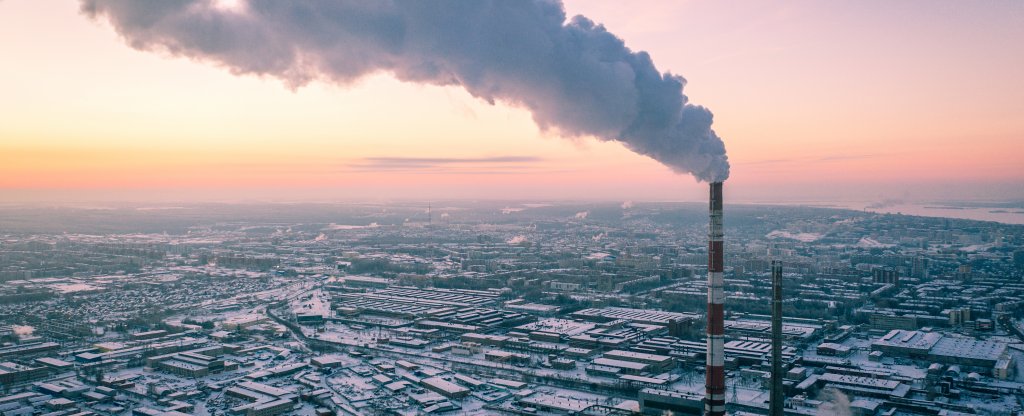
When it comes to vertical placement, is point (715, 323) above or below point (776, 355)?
above

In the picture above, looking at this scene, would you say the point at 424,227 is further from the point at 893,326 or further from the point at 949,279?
the point at 893,326

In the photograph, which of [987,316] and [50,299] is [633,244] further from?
[50,299]

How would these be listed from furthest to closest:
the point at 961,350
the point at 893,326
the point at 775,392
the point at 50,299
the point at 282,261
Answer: the point at 282,261, the point at 50,299, the point at 893,326, the point at 961,350, the point at 775,392

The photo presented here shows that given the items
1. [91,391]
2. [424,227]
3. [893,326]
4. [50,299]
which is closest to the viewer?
[91,391]

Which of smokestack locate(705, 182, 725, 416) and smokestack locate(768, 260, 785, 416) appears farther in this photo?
smokestack locate(768, 260, 785, 416)

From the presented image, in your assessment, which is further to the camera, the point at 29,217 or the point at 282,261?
the point at 29,217

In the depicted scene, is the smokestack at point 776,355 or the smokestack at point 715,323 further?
the smokestack at point 776,355

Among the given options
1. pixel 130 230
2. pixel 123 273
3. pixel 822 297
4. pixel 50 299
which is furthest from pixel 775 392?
pixel 130 230

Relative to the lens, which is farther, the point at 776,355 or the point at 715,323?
the point at 776,355
